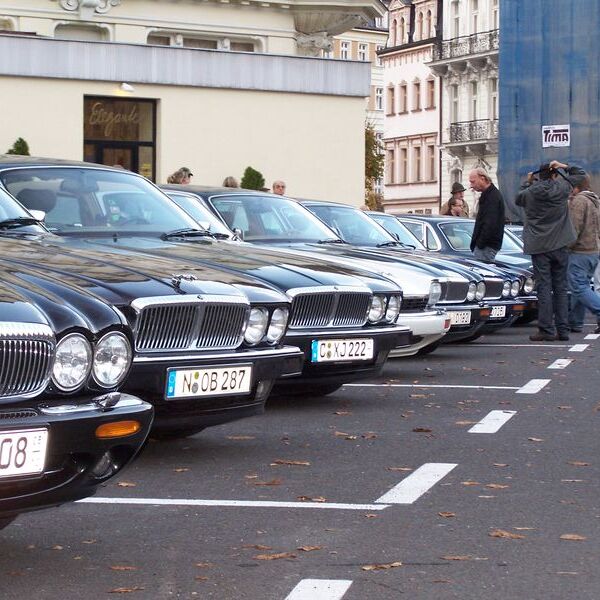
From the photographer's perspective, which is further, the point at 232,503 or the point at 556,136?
the point at 556,136

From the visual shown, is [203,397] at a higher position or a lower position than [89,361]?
lower

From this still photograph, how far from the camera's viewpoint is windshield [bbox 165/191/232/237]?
11727 millimetres

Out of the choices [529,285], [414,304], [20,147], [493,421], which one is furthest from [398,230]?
[20,147]

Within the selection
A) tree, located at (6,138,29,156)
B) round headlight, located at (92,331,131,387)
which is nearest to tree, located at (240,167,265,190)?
tree, located at (6,138,29,156)

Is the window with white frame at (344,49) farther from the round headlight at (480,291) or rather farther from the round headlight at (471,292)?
the round headlight at (471,292)

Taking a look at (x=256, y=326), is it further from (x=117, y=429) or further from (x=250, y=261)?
(x=117, y=429)

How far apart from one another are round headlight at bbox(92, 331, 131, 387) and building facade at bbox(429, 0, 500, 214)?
244ft

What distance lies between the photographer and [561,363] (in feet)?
48.8

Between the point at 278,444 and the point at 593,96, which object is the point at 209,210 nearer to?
the point at 278,444

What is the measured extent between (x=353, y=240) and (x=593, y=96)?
12821mm

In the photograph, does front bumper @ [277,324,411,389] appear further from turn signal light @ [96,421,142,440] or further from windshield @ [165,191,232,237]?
turn signal light @ [96,421,142,440]

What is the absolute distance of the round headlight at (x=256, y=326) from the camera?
27.4 ft

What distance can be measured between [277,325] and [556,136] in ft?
63.4

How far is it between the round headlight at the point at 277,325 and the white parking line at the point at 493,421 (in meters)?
1.66
